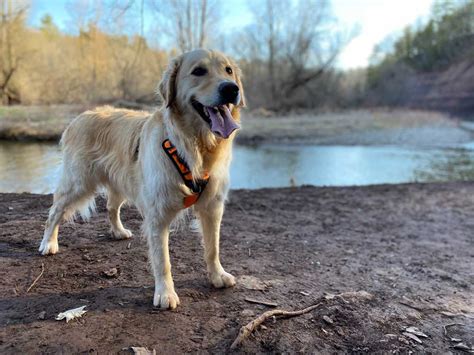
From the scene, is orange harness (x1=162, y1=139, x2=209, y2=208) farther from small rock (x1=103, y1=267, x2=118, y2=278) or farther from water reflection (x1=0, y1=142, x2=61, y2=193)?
water reflection (x1=0, y1=142, x2=61, y2=193)

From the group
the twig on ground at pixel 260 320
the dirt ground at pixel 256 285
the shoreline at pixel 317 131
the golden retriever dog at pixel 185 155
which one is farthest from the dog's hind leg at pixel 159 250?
the shoreline at pixel 317 131

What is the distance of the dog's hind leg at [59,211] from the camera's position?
4.35 metres

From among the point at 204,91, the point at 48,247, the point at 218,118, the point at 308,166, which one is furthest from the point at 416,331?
the point at 308,166

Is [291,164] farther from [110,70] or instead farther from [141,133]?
[110,70]

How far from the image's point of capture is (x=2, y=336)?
281 cm

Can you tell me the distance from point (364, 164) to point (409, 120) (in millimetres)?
16986

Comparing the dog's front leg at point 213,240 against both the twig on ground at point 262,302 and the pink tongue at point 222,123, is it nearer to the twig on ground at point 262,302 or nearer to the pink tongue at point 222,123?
the twig on ground at point 262,302

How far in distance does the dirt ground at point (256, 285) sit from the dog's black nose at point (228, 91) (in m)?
1.73

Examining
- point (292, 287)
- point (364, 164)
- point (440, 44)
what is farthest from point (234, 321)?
point (440, 44)

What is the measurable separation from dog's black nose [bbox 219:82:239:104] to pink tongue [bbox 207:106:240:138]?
12cm

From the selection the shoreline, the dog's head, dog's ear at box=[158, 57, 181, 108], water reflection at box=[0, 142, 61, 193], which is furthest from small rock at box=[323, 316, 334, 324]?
the shoreline

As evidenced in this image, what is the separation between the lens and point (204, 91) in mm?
3332

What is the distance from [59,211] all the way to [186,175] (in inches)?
75.1

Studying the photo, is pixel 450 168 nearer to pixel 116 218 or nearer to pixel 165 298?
pixel 116 218
